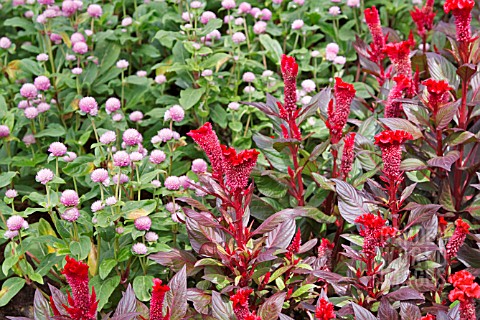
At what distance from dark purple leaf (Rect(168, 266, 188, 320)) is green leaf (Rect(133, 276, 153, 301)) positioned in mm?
298

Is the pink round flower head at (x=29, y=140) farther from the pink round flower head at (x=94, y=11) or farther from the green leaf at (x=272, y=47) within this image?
the green leaf at (x=272, y=47)

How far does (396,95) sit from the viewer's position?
2664mm

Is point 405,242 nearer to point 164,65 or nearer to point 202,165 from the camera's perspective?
point 202,165

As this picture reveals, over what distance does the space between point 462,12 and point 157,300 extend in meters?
1.53

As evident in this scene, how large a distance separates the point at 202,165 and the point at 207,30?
96 cm

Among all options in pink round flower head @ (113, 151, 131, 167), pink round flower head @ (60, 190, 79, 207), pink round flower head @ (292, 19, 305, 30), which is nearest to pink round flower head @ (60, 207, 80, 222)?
pink round flower head @ (60, 190, 79, 207)

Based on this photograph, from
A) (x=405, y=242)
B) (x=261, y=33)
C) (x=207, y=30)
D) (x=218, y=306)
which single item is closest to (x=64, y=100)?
(x=207, y=30)

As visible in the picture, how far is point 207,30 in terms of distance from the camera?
3355 millimetres

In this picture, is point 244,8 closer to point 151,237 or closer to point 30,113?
point 30,113

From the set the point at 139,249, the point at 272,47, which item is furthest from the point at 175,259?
the point at 272,47

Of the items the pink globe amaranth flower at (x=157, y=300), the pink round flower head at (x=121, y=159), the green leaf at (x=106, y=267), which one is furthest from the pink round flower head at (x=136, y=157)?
the pink globe amaranth flower at (x=157, y=300)

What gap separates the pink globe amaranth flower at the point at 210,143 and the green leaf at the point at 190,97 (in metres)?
1.04

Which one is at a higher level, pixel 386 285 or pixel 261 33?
pixel 261 33

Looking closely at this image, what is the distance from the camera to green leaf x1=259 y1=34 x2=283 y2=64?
11.8 feet
